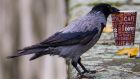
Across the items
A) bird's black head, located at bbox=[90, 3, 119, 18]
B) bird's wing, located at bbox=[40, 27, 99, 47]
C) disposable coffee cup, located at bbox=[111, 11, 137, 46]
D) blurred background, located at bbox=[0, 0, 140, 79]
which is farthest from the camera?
blurred background, located at bbox=[0, 0, 140, 79]

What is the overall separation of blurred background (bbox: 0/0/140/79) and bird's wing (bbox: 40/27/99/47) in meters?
2.17

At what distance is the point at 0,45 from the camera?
7.68 meters

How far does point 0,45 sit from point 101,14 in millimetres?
2298

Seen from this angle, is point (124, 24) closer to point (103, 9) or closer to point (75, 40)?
point (103, 9)

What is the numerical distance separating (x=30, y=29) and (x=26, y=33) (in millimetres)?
67

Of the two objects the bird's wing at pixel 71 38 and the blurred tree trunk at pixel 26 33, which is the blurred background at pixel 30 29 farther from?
the bird's wing at pixel 71 38

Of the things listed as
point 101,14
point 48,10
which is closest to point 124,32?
point 101,14

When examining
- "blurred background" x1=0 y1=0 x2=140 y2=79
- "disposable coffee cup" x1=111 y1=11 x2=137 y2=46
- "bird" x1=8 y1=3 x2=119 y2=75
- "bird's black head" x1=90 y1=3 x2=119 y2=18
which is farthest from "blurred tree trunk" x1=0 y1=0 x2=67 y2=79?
"bird" x1=8 y1=3 x2=119 y2=75

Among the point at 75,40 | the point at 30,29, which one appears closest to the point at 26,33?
the point at 30,29

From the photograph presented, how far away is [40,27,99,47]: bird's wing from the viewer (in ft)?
17.6

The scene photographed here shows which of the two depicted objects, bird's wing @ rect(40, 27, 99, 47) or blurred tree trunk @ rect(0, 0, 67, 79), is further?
blurred tree trunk @ rect(0, 0, 67, 79)

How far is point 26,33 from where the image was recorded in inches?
310

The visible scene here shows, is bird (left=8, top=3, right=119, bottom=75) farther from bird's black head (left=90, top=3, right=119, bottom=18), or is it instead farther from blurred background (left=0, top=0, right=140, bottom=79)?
blurred background (left=0, top=0, right=140, bottom=79)

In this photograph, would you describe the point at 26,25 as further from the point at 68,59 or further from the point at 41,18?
the point at 68,59
